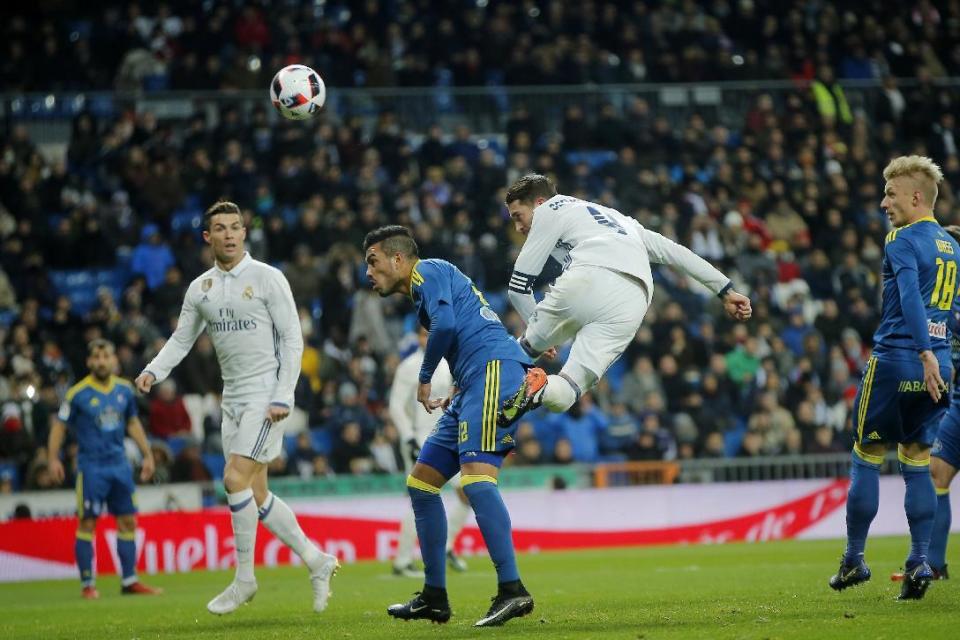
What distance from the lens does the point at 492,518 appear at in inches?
315

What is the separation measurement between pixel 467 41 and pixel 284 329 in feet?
57.4

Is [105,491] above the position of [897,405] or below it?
below

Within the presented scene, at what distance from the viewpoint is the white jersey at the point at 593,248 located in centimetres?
953

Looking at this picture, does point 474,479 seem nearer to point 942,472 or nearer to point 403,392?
point 942,472

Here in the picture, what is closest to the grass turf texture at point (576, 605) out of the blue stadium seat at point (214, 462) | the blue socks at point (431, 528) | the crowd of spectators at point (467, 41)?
the blue socks at point (431, 528)

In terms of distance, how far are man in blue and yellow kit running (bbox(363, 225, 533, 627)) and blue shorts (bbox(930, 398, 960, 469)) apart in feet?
12.2

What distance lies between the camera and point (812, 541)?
18.7m

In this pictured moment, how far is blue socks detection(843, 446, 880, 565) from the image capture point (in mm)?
8969

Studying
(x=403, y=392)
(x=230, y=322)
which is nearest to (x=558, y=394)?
(x=230, y=322)

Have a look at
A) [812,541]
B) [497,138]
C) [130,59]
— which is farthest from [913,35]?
[130,59]

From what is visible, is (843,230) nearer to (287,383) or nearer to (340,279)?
(340,279)

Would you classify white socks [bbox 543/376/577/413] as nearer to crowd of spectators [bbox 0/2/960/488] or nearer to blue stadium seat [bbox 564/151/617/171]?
crowd of spectators [bbox 0/2/960/488]

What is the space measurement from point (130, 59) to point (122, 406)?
479 inches

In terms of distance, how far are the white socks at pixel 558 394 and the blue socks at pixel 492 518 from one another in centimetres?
99
